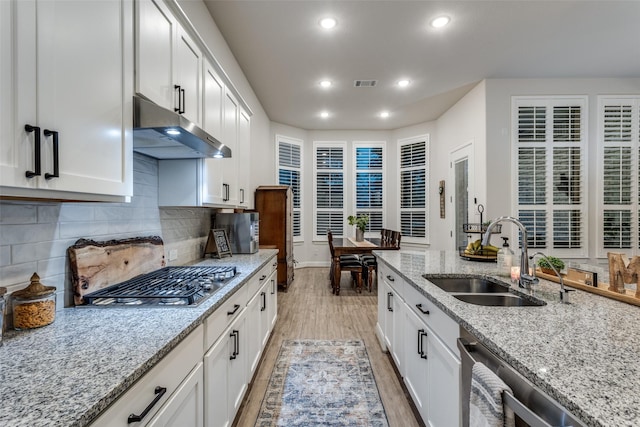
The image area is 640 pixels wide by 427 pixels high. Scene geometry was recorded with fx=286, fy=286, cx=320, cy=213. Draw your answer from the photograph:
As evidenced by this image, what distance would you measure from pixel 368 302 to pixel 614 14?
4.23m

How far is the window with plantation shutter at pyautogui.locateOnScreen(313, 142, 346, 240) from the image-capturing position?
6758 millimetres

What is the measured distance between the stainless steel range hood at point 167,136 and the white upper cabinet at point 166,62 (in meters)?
0.12

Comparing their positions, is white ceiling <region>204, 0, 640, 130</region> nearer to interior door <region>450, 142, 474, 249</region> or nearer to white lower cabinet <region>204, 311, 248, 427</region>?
interior door <region>450, 142, 474, 249</region>

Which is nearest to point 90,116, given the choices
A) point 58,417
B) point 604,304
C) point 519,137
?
point 58,417

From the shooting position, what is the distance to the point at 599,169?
408 cm

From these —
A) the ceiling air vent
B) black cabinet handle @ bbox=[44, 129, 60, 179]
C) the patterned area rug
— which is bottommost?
the patterned area rug

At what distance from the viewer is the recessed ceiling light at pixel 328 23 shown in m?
2.89

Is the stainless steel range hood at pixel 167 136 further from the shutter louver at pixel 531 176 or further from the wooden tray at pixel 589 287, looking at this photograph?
the shutter louver at pixel 531 176

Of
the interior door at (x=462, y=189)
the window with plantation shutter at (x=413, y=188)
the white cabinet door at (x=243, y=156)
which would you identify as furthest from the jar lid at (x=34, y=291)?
the window with plantation shutter at (x=413, y=188)

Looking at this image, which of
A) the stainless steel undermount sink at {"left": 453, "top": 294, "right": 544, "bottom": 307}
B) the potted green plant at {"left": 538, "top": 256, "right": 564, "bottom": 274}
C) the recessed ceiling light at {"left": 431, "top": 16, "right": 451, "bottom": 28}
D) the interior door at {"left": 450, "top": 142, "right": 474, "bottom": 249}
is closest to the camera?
the stainless steel undermount sink at {"left": 453, "top": 294, "right": 544, "bottom": 307}

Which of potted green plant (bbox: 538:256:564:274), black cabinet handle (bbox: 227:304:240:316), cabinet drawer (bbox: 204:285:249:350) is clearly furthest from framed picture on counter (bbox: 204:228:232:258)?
potted green plant (bbox: 538:256:564:274)

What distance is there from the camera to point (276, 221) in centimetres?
469

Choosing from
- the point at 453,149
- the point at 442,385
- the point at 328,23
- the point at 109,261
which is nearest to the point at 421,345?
the point at 442,385

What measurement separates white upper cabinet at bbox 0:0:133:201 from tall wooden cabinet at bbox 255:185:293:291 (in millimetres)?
3437
